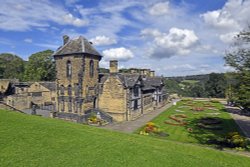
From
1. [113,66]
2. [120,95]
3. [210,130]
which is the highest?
[113,66]

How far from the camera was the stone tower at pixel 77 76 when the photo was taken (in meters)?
35.9

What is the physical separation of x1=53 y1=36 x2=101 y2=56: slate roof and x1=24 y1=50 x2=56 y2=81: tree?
35011mm

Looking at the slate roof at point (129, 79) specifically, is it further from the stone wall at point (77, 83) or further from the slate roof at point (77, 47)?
the slate roof at point (77, 47)

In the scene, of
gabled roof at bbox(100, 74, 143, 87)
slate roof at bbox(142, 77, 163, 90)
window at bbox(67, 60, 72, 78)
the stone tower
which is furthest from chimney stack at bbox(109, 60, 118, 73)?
slate roof at bbox(142, 77, 163, 90)

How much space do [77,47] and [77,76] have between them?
4658 mm

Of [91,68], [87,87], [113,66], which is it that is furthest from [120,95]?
[91,68]

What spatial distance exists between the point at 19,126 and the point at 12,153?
14.3 ft

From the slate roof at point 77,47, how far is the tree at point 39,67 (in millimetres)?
35011

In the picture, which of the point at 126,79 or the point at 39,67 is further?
the point at 39,67

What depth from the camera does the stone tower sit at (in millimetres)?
35938

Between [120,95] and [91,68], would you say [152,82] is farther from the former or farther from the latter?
[91,68]

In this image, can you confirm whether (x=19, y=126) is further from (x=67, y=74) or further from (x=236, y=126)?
(x=236, y=126)

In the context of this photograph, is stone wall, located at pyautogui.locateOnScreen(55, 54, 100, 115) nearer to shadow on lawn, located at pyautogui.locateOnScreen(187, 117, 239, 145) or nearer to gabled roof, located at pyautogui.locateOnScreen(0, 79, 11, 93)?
shadow on lawn, located at pyautogui.locateOnScreen(187, 117, 239, 145)

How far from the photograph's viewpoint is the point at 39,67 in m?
71.1
